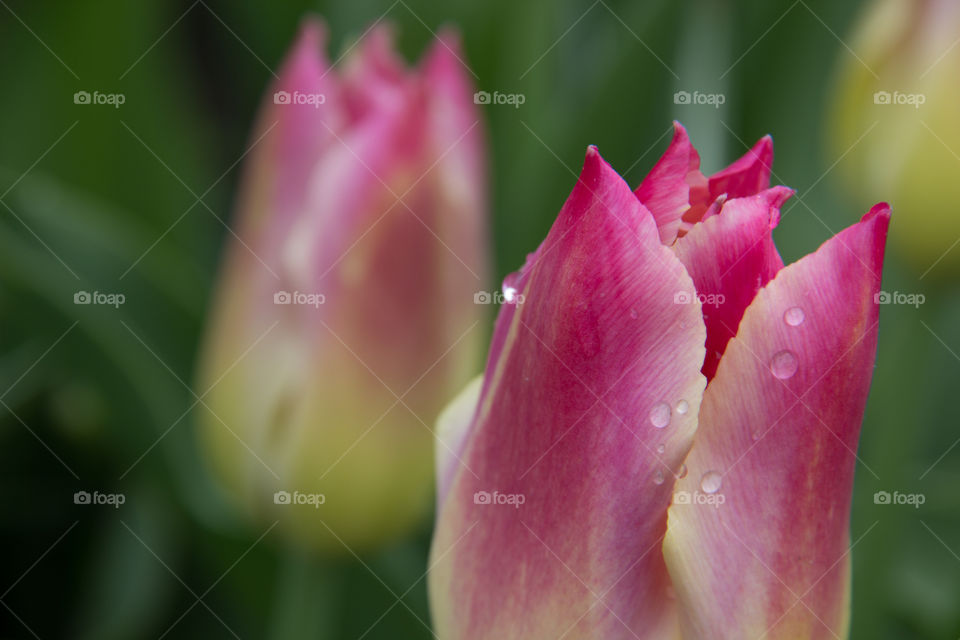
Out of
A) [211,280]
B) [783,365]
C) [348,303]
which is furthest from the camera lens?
[211,280]

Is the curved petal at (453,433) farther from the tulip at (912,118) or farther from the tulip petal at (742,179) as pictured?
the tulip at (912,118)

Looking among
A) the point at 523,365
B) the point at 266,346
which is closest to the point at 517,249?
the point at 266,346

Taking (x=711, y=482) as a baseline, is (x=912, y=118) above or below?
above

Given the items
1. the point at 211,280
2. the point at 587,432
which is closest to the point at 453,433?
the point at 587,432

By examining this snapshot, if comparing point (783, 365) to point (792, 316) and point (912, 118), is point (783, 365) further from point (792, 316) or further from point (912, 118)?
point (912, 118)

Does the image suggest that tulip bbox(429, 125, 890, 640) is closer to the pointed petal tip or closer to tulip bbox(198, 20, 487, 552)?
the pointed petal tip

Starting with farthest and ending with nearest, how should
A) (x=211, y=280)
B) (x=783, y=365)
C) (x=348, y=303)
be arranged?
(x=211, y=280) < (x=348, y=303) < (x=783, y=365)

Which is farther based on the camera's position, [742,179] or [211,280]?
[211,280]
